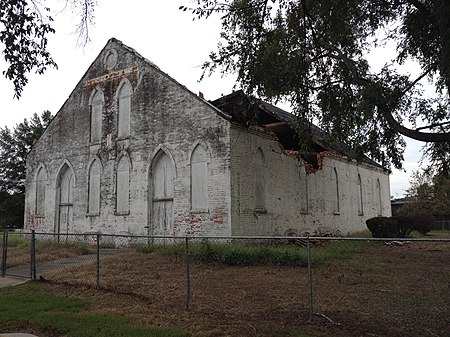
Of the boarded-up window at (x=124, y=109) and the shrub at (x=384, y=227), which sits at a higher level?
the boarded-up window at (x=124, y=109)

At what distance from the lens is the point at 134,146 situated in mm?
21094

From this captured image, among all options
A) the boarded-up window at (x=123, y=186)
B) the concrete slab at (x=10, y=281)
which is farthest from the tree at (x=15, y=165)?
the concrete slab at (x=10, y=281)

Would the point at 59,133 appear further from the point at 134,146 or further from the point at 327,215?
the point at 327,215

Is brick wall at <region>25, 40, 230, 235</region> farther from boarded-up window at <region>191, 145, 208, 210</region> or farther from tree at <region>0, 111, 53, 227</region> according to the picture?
tree at <region>0, 111, 53, 227</region>

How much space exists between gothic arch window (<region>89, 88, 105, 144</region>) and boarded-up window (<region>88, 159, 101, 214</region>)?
1361 mm

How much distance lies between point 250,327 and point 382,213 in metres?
32.0

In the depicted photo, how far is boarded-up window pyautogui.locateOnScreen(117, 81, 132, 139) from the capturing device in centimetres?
2175

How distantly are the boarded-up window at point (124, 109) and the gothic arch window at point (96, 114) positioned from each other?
1541 mm

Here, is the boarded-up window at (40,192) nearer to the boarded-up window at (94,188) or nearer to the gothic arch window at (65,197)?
the gothic arch window at (65,197)

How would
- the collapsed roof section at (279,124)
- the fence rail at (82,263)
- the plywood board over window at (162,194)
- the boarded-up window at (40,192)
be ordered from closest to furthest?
the fence rail at (82,263) → the collapsed roof section at (279,124) → the plywood board over window at (162,194) → the boarded-up window at (40,192)

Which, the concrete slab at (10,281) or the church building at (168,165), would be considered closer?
the concrete slab at (10,281)

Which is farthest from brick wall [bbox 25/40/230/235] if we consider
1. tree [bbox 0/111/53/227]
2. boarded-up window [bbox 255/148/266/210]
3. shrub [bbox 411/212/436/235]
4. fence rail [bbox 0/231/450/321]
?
tree [bbox 0/111/53/227]

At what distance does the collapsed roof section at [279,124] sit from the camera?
616 inches

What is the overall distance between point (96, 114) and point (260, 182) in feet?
33.5
